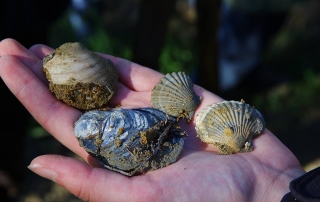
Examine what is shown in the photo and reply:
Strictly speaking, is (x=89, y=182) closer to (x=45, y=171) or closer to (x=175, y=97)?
(x=45, y=171)

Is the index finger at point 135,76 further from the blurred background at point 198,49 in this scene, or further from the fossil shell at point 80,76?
the blurred background at point 198,49

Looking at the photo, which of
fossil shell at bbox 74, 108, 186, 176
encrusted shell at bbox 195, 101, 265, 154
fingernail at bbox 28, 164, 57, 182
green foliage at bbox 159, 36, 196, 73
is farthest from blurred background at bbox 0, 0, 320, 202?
fingernail at bbox 28, 164, 57, 182

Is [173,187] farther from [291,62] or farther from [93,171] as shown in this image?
[291,62]

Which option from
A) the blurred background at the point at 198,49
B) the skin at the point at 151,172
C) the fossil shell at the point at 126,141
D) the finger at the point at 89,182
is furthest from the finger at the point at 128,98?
the blurred background at the point at 198,49

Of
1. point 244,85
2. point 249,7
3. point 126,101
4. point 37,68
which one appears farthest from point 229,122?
point 249,7

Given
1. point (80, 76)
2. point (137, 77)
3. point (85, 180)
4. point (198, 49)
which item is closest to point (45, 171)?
point (85, 180)

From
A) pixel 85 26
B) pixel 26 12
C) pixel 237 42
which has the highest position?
pixel 26 12
